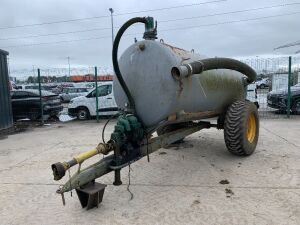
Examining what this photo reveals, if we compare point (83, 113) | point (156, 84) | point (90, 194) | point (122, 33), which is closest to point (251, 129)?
point (156, 84)

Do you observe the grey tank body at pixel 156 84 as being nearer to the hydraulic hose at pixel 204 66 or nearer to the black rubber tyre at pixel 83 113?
the hydraulic hose at pixel 204 66

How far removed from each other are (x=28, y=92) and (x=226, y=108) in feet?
32.3

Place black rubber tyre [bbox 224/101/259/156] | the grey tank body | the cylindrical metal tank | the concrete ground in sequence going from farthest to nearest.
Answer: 1. the cylindrical metal tank
2. black rubber tyre [bbox 224/101/259/156]
3. the grey tank body
4. the concrete ground

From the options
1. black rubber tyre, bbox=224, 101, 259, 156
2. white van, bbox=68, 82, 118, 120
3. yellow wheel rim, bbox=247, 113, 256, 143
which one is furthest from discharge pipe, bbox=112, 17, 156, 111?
white van, bbox=68, 82, 118, 120

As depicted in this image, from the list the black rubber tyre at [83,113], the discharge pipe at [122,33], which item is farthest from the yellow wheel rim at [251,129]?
the black rubber tyre at [83,113]

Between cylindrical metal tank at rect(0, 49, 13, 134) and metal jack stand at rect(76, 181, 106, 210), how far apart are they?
309 inches

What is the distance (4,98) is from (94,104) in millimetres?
3576

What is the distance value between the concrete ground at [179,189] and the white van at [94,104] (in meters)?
5.52

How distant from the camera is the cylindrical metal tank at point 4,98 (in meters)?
10.9

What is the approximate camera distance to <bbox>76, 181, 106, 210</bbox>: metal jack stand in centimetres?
393

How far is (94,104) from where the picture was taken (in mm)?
13516

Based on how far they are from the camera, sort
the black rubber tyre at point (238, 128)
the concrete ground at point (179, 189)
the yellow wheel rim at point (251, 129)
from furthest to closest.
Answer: the yellow wheel rim at point (251, 129)
the black rubber tyre at point (238, 128)
the concrete ground at point (179, 189)

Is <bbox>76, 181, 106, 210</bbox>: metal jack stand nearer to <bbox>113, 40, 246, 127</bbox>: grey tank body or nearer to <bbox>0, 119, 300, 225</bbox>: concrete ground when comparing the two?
<bbox>0, 119, 300, 225</bbox>: concrete ground

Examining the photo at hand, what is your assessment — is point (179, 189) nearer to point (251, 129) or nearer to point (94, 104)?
point (251, 129)
